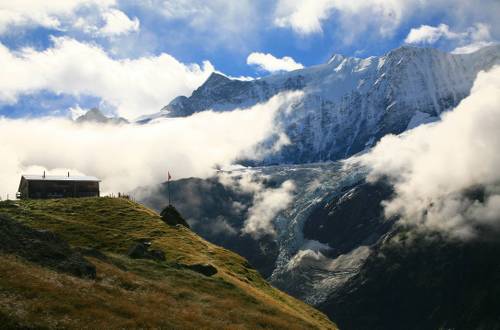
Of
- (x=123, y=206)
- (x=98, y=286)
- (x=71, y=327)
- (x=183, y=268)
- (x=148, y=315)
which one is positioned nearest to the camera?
(x=71, y=327)

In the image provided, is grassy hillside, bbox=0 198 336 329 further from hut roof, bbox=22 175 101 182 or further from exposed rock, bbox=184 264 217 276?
hut roof, bbox=22 175 101 182

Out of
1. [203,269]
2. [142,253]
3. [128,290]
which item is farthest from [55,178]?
[128,290]

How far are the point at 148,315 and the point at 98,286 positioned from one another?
25.5 feet

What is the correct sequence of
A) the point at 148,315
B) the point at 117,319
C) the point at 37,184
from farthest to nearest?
the point at 37,184
the point at 148,315
the point at 117,319

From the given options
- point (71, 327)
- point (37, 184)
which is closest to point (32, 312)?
point (71, 327)

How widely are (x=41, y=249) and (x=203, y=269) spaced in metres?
32.9

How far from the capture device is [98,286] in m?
58.1

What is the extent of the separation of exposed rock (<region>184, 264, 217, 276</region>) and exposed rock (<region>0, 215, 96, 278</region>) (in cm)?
2765

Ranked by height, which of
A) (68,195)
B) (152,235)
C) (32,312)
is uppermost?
(68,195)

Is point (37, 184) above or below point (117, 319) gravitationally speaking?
above

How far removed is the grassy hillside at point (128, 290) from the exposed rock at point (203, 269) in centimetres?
192

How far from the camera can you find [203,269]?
90.8 m

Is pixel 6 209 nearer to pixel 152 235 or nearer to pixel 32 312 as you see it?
pixel 152 235

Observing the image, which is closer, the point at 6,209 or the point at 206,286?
the point at 206,286
